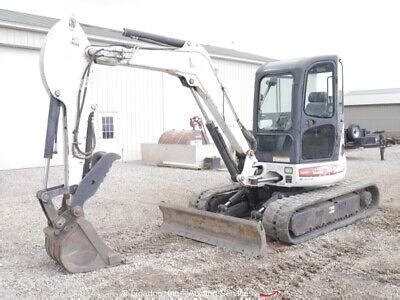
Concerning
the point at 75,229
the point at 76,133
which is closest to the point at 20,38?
the point at 76,133

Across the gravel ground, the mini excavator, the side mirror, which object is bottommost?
the gravel ground

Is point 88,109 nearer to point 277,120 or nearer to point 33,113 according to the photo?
point 277,120

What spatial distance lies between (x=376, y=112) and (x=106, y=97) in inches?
866

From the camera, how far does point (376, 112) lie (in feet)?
107

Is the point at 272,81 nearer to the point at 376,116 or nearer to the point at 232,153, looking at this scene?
the point at 232,153

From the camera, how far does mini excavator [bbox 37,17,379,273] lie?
511 cm

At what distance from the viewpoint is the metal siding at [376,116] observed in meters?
31.5

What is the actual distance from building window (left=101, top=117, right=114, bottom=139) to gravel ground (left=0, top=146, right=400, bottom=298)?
7925 mm

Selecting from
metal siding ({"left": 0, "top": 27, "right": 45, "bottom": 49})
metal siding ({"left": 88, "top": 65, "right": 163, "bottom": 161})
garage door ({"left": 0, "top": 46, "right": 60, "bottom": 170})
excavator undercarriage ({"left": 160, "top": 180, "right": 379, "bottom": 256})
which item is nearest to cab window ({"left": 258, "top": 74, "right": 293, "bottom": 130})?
excavator undercarriage ({"left": 160, "top": 180, "right": 379, "bottom": 256})

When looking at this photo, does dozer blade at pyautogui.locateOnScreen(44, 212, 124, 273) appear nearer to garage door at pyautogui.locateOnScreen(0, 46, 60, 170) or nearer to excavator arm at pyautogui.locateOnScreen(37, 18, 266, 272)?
excavator arm at pyautogui.locateOnScreen(37, 18, 266, 272)

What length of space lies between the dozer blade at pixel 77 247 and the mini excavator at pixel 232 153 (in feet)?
0.04

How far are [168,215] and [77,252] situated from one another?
197cm

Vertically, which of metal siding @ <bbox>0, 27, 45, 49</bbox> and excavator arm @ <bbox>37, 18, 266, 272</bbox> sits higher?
metal siding @ <bbox>0, 27, 45, 49</bbox>

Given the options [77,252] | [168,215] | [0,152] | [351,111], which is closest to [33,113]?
[0,152]
